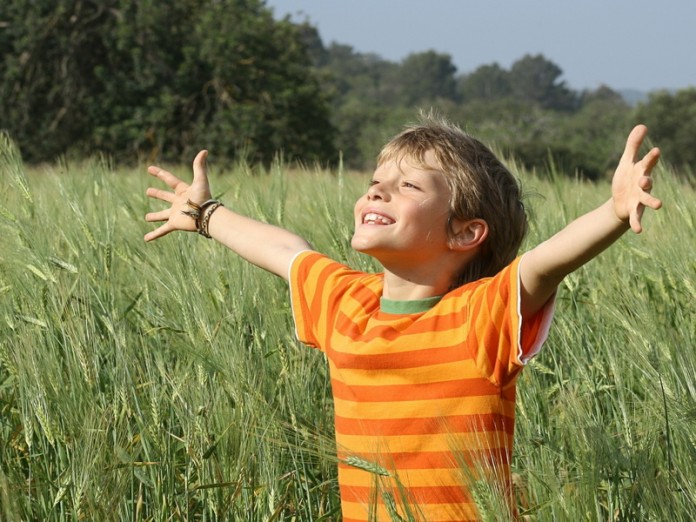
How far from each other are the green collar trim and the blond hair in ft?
0.36

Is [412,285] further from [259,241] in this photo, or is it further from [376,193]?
[259,241]

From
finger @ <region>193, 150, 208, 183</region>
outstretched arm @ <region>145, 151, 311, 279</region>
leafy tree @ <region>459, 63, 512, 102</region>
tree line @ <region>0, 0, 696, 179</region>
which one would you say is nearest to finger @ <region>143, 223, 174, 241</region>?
outstretched arm @ <region>145, 151, 311, 279</region>

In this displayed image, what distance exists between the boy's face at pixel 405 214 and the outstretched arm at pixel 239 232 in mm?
258

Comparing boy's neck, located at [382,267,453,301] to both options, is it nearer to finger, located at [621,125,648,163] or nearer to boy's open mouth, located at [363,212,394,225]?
boy's open mouth, located at [363,212,394,225]

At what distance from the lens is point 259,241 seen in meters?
2.08

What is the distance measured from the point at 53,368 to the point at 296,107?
13.7m

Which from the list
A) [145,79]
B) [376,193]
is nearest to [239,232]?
[376,193]

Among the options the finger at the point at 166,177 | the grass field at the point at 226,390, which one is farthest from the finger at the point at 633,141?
the finger at the point at 166,177

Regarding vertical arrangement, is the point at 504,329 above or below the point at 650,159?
below

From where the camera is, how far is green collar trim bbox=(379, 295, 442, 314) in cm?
180

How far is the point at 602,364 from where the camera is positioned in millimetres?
2271

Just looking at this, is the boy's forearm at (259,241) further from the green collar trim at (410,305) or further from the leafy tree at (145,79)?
the leafy tree at (145,79)

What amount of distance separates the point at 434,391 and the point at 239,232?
1.91 feet

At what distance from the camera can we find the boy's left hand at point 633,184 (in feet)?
4.47
